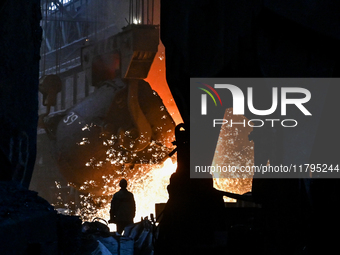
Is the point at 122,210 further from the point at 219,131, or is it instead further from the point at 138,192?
the point at 138,192

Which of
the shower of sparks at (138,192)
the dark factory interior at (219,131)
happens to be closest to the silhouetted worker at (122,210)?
the dark factory interior at (219,131)

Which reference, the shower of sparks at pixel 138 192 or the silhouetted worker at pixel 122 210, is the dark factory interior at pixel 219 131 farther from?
the shower of sparks at pixel 138 192

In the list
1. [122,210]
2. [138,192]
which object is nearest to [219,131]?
[122,210]

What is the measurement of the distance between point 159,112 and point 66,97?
9.59m

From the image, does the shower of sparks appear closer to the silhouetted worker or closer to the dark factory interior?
the silhouetted worker

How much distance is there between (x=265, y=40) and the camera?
3.71 m

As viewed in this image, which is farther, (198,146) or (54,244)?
(198,146)

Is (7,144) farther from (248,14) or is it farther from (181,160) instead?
(248,14)

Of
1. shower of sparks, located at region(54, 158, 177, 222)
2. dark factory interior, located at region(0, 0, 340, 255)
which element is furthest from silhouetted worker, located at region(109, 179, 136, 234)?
shower of sparks, located at region(54, 158, 177, 222)

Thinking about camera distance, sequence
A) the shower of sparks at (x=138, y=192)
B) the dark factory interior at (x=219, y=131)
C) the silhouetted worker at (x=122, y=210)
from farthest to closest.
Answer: the shower of sparks at (x=138, y=192), the silhouetted worker at (x=122, y=210), the dark factory interior at (x=219, y=131)

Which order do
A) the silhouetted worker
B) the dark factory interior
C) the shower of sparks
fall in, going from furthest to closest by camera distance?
the shower of sparks, the silhouetted worker, the dark factory interior

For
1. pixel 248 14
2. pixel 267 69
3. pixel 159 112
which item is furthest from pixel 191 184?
pixel 159 112

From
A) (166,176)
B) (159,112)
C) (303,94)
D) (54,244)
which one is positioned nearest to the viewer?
(54,244)

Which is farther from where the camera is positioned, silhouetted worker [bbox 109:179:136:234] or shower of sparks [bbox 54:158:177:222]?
shower of sparks [bbox 54:158:177:222]
